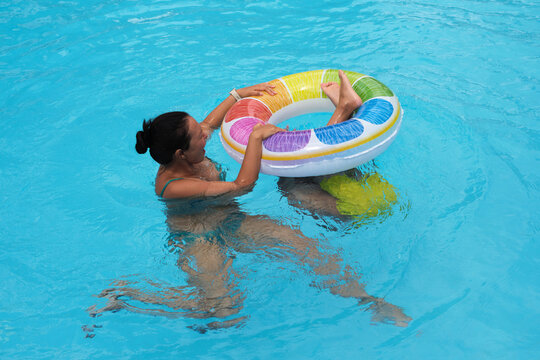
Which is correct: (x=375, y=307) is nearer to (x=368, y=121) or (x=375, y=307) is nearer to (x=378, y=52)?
(x=368, y=121)

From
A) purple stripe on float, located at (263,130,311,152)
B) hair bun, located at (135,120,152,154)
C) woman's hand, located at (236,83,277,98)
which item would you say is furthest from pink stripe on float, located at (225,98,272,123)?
hair bun, located at (135,120,152,154)

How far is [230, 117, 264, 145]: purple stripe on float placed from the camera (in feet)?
10.8

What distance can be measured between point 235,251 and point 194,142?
0.81 m

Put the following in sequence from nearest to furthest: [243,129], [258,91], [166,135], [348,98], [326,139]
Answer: [166,135], [326,139], [243,129], [348,98], [258,91]

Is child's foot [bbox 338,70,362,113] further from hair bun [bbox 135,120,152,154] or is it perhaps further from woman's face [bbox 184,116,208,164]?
hair bun [bbox 135,120,152,154]

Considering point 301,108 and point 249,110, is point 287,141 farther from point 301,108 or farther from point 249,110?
→ point 301,108

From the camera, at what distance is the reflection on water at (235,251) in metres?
2.97

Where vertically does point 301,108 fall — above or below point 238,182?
above

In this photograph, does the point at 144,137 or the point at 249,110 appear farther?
the point at 249,110

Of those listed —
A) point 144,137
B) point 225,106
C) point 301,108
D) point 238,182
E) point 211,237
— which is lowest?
point 211,237

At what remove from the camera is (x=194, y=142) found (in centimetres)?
301

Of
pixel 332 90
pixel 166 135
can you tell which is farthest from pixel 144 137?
pixel 332 90

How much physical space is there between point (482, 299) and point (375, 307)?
2.40ft

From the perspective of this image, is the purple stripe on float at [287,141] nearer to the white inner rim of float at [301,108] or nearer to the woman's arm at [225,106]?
the white inner rim of float at [301,108]
